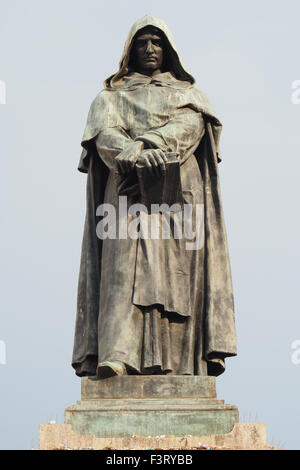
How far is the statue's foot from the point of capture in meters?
16.9

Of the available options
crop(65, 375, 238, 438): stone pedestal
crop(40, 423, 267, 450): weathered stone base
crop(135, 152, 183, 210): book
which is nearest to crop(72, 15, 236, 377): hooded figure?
crop(135, 152, 183, 210): book

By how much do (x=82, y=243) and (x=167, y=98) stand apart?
7.54ft

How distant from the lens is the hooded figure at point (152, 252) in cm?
1734

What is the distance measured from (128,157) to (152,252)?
4.18 feet

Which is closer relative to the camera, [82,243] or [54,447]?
[54,447]

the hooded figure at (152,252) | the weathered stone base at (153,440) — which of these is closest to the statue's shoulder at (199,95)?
the hooded figure at (152,252)

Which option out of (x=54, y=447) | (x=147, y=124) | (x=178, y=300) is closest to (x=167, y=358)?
(x=178, y=300)

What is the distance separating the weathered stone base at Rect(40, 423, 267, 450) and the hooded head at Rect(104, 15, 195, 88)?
507 cm

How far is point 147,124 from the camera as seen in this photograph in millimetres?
18281

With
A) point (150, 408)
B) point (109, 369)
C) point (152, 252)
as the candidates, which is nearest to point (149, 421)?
point (150, 408)

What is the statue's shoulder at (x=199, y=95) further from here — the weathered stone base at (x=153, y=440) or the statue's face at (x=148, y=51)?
the weathered stone base at (x=153, y=440)
